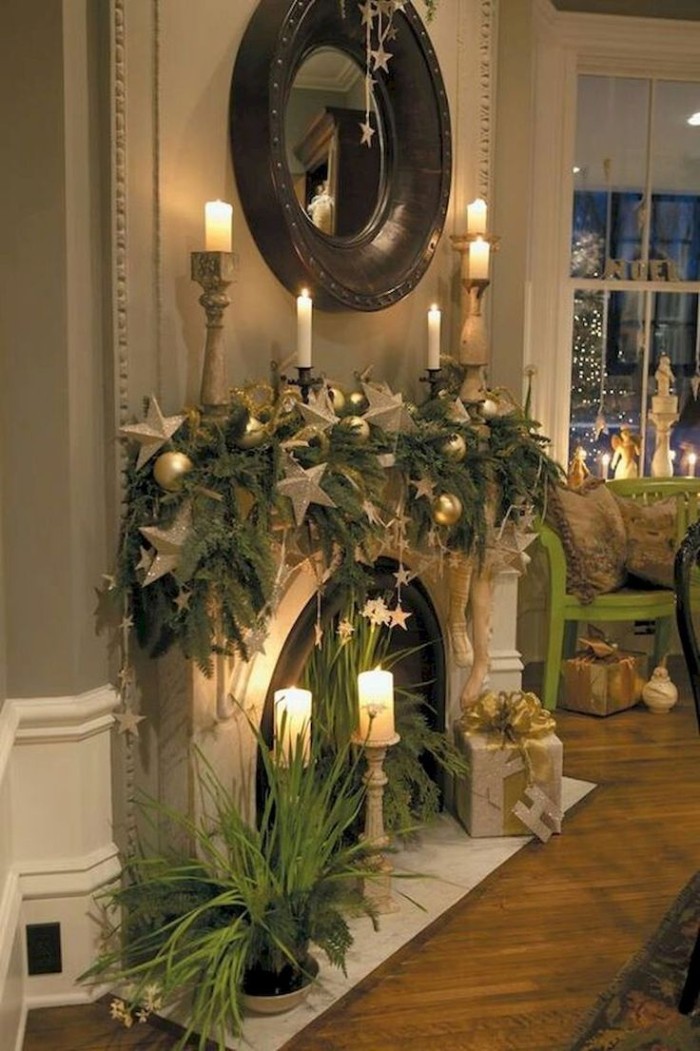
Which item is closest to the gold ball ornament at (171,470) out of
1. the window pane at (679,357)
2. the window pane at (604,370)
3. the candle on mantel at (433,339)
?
the candle on mantel at (433,339)

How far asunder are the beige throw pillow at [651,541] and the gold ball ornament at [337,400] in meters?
2.09

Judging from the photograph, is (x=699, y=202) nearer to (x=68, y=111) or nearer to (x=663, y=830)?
(x=663, y=830)

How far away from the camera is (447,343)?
10.2 feet

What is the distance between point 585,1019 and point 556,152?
135 inches

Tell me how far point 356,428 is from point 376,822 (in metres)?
0.94

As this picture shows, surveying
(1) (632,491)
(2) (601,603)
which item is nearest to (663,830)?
(2) (601,603)

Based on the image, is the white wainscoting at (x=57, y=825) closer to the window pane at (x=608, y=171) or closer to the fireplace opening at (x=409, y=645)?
the fireplace opening at (x=409, y=645)

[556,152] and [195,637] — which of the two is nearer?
[195,637]

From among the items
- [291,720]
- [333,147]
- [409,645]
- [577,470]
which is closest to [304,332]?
[333,147]

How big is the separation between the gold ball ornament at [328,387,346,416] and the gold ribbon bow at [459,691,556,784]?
96cm

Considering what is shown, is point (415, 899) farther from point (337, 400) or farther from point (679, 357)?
point (679, 357)

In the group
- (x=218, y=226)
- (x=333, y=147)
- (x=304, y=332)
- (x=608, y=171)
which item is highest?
(x=608, y=171)

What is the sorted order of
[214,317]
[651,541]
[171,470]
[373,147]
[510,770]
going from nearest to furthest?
1. [171,470]
2. [214,317]
3. [373,147]
4. [510,770]
5. [651,541]

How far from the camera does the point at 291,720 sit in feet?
8.33
